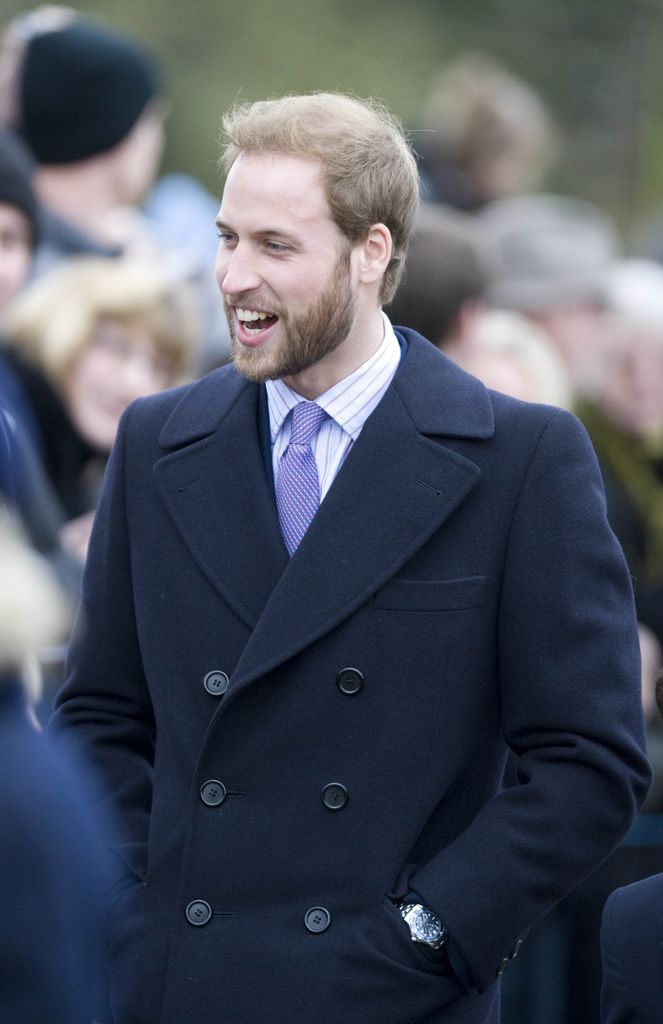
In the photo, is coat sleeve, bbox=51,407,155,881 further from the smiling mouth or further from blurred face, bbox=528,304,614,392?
blurred face, bbox=528,304,614,392

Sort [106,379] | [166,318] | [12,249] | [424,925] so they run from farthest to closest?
[166,318] → [106,379] → [12,249] → [424,925]

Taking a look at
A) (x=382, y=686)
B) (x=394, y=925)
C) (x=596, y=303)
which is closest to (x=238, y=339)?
(x=382, y=686)

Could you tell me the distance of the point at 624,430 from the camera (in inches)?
230

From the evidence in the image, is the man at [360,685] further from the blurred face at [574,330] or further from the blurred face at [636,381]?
the blurred face at [574,330]

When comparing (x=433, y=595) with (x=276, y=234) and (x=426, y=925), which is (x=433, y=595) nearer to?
(x=426, y=925)

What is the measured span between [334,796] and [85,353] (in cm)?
245

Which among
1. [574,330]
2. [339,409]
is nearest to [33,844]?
[339,409]

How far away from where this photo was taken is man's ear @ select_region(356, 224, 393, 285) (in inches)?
126

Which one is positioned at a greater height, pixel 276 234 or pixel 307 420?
pixel 276 234

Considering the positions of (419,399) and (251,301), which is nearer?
(251,301)

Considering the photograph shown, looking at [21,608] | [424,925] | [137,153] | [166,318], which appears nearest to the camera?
[21,608]

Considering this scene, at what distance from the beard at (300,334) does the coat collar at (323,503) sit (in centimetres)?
19

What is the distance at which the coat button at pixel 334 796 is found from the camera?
3074 millimetres

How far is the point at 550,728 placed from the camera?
311 cm
